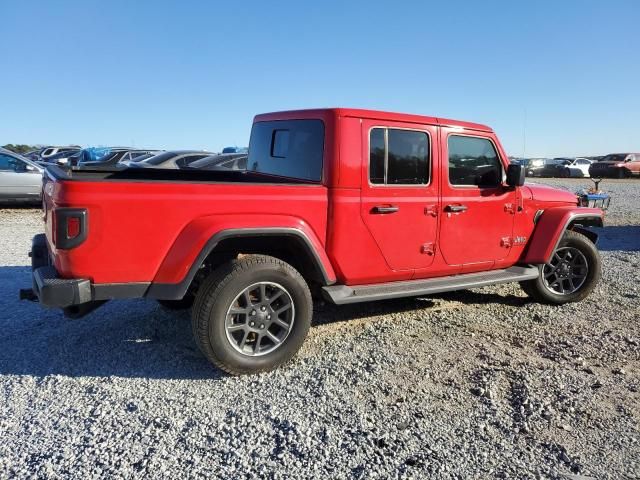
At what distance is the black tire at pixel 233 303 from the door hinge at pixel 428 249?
1208 mm

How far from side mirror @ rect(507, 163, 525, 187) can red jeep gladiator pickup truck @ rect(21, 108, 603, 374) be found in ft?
0.04

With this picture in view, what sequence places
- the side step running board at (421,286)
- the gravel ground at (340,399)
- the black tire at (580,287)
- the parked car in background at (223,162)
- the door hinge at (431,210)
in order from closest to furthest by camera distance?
the gravel ground at (340,399) < the side step running board at (421,286) < the door hinge at (431,210) < the black tire at (580,287) < the parked car in background at (223,162)

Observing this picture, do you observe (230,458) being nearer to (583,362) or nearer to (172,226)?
(172,226)

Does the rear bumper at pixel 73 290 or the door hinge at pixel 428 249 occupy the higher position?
the door hinge at pixel 428 249

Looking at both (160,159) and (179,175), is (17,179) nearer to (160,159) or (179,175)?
(160,159)

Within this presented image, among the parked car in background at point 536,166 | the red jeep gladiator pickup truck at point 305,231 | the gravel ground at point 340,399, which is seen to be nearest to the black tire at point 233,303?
the red jeep gladiator pickup truck at point 305,231

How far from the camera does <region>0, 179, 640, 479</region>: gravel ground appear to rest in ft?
8.66

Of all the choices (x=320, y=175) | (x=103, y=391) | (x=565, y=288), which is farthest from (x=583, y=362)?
(x=103, y=391)

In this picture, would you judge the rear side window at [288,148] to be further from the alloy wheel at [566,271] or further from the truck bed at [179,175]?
the alloy wheel at [566,271]

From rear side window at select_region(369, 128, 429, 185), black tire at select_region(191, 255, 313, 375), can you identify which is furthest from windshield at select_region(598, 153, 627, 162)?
black tire at select_region(191, 255, 313, 375)

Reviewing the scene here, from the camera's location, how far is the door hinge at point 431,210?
4.36m

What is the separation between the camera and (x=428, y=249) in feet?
14.5

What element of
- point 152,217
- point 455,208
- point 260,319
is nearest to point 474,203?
point 455,208

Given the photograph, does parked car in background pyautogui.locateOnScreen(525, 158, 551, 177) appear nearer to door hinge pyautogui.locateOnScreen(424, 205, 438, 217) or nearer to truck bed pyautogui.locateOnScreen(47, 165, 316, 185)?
door hinge pyautogui.locateOnScreen(424, 205, 438, 217)
